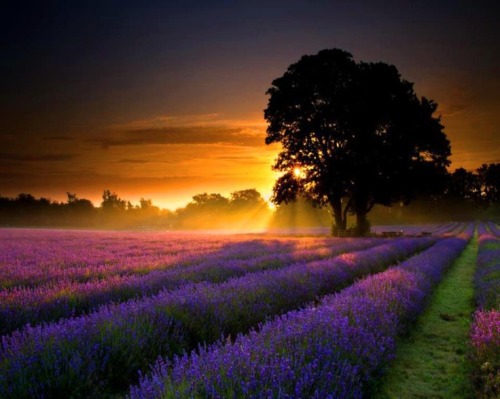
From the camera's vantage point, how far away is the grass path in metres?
3.66

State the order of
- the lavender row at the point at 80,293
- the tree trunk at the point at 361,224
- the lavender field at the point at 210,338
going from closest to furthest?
the lavender field at the point at 210,338
the lavender row at the point at 80,293
the tree trunk at the point at 361,224

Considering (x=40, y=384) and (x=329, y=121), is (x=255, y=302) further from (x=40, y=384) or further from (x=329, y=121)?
(x=329, y=121)

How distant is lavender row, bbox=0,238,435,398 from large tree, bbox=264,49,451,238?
20.4 meters

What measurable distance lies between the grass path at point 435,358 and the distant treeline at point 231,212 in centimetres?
7367

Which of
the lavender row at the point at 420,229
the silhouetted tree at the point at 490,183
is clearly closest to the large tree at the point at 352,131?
the lavender row at the point at 420,229

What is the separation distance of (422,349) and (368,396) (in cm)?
200

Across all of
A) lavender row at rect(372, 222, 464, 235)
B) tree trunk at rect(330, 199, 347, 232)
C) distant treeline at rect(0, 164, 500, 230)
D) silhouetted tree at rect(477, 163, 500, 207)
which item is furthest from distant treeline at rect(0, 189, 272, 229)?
silhouetted tree at rect(477, 163, 500, 207)

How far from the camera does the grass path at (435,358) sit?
→ 144 inches

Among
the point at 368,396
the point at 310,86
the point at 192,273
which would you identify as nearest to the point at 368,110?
the point at 310,86

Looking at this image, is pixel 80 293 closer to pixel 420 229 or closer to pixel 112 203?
pixel 420 229

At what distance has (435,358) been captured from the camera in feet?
15.0

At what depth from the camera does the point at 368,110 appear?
82.5 ft

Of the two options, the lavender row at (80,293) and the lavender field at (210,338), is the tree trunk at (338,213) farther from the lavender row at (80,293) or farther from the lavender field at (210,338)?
the lavender field at (210,338)

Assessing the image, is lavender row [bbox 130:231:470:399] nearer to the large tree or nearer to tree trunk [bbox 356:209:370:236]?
the large tree
